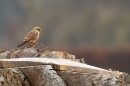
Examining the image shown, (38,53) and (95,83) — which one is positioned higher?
(38,53)

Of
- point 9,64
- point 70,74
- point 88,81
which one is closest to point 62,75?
point 70,74

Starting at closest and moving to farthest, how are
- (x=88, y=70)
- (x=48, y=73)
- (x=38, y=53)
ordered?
(x=48, y=73) < (x=88, y=70) < (x=38, y=53)

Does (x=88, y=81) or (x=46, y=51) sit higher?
(x=46, y=51)

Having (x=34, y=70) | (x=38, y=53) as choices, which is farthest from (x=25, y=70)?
(x=38, y=53)

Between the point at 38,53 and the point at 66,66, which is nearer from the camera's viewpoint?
the point at 66,66

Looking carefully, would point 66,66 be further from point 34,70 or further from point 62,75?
point 34,70

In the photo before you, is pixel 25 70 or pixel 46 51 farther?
pixel 46 51

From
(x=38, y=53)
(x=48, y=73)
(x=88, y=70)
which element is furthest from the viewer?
(x=38, y=53)

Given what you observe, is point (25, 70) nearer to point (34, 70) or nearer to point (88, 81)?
point (34, 70)
